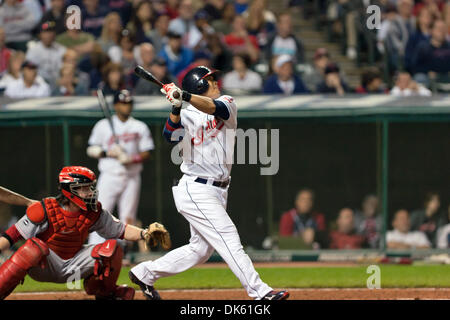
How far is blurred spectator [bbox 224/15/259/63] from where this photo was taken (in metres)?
13.3

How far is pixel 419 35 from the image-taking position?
13.5 m

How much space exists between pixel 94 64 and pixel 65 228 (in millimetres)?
5635

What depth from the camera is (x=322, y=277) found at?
9.18 metres

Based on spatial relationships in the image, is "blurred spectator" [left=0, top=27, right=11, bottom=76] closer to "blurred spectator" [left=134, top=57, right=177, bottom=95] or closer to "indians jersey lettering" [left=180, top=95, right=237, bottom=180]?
"blurred spectator" [left=134, top=57, right=177, bottom=95]

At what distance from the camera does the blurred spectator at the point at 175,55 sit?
12703 millimetres

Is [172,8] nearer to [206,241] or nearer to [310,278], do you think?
[310,278]

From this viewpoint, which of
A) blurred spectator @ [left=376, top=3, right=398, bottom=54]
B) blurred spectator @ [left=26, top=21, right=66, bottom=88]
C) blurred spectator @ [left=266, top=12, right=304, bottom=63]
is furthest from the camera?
blurred spectator @ [left=376, top=3, right=398, bottom=54]

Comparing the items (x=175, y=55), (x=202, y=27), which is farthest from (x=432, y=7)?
(x=175, y=55)

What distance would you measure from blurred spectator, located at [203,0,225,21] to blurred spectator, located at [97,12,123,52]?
5.64 feet

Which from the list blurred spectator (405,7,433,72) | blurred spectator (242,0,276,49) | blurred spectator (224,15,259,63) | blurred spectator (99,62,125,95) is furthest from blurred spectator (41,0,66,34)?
blurred spectator (405,7,433,72)

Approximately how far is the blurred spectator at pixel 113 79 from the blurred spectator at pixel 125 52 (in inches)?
31.5

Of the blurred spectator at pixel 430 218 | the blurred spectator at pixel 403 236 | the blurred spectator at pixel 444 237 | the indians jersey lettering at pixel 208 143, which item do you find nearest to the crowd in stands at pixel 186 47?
the blurred spectator at pixel 430 218

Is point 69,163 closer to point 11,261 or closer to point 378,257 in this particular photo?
point 378,257
